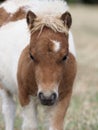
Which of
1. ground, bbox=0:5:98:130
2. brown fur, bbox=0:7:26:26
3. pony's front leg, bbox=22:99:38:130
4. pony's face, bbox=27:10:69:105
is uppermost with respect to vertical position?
pony's face, bbox=27:10:69:105

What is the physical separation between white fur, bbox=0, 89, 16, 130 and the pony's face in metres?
1.68

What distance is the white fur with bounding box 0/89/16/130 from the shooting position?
890 cm

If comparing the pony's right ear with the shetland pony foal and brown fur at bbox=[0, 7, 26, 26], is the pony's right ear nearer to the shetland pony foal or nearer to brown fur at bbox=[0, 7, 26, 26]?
the shetland pony foal

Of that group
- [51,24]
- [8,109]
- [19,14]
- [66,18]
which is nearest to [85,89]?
[8,109]

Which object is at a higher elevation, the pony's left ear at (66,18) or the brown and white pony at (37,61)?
the pony's left ear at (66,18)

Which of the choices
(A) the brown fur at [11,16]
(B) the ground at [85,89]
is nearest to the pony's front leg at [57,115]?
(A) the brown fur at [11,16]

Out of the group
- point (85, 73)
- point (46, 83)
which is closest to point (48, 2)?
point (46, 83)

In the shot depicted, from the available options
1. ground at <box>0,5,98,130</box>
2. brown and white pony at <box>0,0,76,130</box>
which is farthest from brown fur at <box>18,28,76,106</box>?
ground at <box>0,5,98,130</box>

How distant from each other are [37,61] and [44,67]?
0.12m

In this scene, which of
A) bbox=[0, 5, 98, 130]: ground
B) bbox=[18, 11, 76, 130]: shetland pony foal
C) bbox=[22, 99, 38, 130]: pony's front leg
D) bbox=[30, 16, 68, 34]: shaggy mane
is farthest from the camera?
bbox=[0, 5, 98, 130]: ground

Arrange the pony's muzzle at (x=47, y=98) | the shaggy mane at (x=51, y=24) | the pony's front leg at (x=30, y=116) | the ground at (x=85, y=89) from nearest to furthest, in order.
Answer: the pony's muzzle at (x=47, y=98), the shaggy mane at (x=51, y=24), the pony's front leg at (x=30, y=116), the ground at (x=85, y=89)

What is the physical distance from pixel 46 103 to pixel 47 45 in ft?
1.97

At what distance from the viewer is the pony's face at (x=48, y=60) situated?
23.2 ft

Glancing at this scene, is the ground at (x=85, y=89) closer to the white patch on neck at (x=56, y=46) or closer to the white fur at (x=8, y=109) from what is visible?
the white fur at (x=8, y=109)
